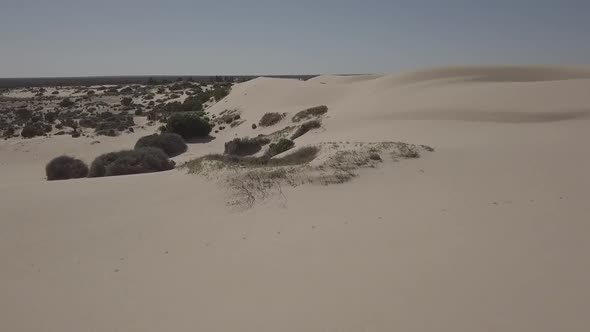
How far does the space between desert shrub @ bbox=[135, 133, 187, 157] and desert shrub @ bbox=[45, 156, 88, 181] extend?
487 cm

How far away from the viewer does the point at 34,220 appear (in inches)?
271

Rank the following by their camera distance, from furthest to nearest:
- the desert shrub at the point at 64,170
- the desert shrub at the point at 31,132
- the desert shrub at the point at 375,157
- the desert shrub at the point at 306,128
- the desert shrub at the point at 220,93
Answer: the desert shrub at the point at 220,93 → the desert shrub at the point at 31,132 → the desert shrub at the point at 306,128 → the desert shrub at the point at 64,170 → the desert shrub at the point at 375,157

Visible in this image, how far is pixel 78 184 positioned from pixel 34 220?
2.42 metres

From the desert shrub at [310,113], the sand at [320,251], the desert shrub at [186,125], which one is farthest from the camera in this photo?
the desert shrub at [310,113]

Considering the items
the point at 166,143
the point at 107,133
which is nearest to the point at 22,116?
the point at 107,133

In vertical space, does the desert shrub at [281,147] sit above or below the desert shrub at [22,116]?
below

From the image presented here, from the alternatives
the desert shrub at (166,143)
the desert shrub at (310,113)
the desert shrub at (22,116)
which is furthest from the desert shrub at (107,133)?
the desert shrub at (310,113)

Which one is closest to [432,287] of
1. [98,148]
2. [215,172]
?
[215,172]

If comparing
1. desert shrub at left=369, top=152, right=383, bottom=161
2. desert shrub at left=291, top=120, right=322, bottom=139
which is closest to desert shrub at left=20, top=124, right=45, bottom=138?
desert shrub at left=291, top=120, right=322, bottom=139

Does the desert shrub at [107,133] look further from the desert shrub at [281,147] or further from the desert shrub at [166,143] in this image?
the desert shrub at [281,147]

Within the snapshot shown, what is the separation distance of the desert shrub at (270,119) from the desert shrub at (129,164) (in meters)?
12.4

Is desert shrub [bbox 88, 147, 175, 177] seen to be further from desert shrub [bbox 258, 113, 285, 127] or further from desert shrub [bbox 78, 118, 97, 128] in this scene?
desert shrub [bbox 78, 118, 97, 128]

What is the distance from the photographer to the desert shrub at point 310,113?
83.2 feet

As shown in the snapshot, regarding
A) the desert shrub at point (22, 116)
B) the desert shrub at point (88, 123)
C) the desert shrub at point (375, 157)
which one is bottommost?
the desert shrub at point (375, 157)
